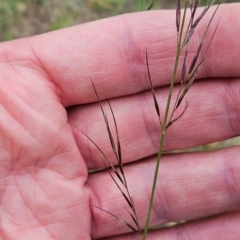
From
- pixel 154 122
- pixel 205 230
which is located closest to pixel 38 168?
pixel 154 122

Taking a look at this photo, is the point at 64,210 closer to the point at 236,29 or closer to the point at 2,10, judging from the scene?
the point at 236,29

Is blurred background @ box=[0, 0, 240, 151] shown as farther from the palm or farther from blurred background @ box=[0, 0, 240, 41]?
the palm

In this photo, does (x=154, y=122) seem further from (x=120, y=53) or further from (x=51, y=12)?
(x=51, y=12)

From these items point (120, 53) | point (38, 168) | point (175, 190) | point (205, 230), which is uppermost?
point (120, 53)

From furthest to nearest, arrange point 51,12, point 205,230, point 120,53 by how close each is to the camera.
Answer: point 51,12, point 205,230, point 120,53

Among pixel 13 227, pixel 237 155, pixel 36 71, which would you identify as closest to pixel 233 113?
pixel 237 155

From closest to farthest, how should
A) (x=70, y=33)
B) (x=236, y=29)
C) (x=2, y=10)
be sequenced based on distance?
1. (x=236, y=29)
2. (x=70, y=33)
3. (x=2, y=10)
